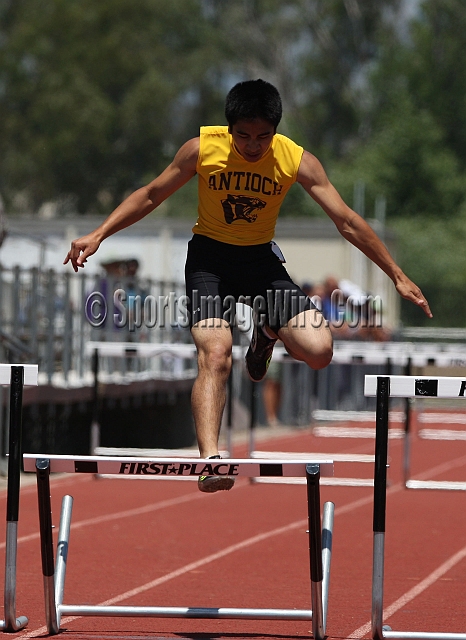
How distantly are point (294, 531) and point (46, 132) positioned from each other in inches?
1925

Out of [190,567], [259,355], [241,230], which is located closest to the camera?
[241,230]

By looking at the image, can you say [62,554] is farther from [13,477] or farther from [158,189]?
[158,189]

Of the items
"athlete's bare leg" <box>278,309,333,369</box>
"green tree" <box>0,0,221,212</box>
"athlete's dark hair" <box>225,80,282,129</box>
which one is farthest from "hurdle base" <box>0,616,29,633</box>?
"green tree" <box>0,0,221,212</box>

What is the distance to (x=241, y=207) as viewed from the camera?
239 inches

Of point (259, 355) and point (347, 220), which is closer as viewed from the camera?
point (347, 220)

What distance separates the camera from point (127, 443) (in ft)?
48.8

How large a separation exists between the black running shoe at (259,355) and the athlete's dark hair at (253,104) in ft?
4.38

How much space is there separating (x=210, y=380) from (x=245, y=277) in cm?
60

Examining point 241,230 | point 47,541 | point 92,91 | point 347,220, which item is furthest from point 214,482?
point 92,91

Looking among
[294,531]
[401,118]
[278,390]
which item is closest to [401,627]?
[294,531]

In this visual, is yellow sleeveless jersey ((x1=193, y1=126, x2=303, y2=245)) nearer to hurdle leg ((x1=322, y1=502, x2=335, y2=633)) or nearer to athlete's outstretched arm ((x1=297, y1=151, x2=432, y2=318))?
athlete's outstretched arm ((x1=297, y1=151, x2=432, y2=318))

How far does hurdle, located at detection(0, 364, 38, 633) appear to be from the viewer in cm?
531

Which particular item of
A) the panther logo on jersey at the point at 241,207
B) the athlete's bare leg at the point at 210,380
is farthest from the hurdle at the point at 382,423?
the panther logo on jersey at the point at 241,207

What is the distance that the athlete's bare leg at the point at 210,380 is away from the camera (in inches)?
229
